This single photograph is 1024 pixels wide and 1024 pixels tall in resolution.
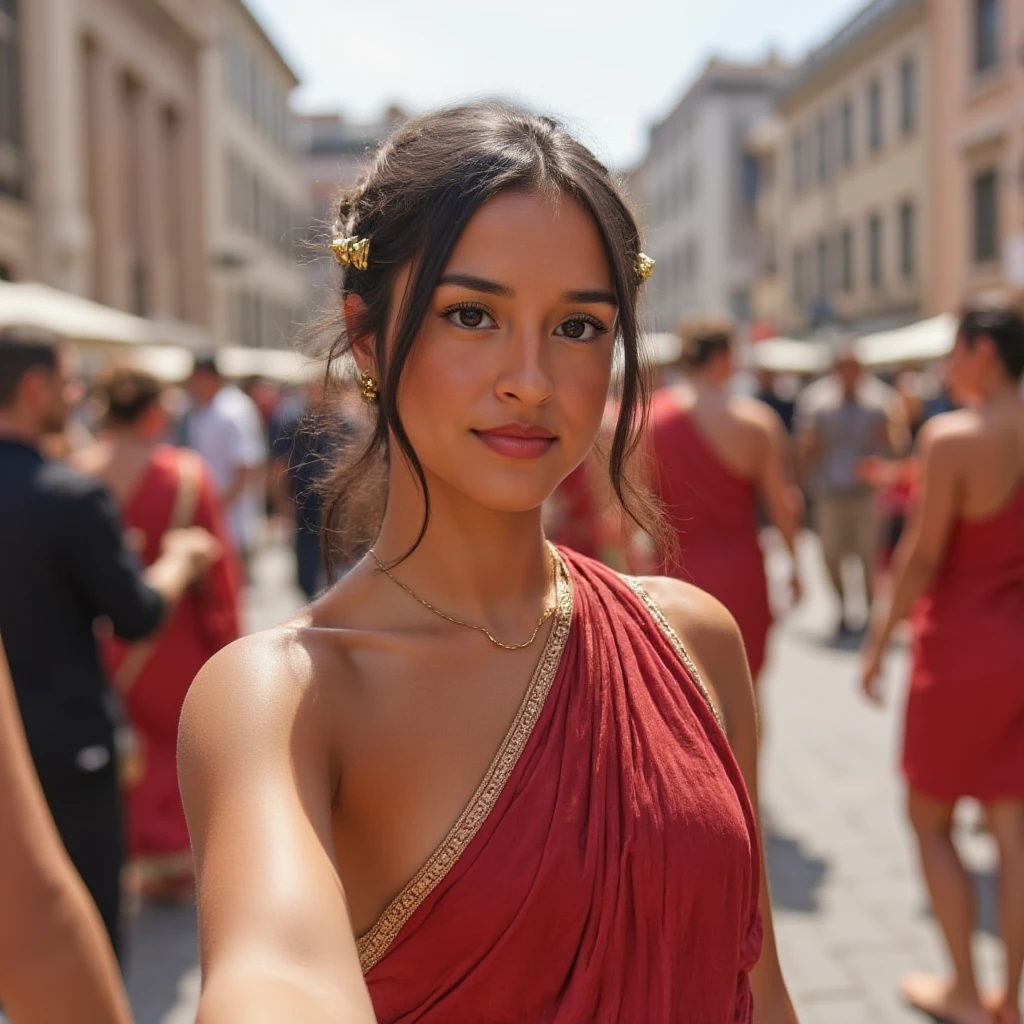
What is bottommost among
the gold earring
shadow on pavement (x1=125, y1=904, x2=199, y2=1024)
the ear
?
shadow on pavement (x1=125, y1=904, x2=199, y2=1024)

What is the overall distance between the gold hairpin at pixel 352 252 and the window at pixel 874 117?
32881 mm

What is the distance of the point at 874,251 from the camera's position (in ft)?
110

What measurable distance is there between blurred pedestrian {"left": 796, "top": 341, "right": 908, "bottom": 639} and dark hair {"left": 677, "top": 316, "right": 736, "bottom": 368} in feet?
14.1

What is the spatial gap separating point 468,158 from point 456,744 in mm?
670

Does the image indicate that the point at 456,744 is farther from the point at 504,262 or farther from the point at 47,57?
the point at 47,57

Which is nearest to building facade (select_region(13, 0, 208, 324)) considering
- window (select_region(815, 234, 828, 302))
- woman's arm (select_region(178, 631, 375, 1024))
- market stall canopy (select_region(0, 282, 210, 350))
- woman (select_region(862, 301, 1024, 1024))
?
market stall canopy (select_region(0, 282, 210, 350))

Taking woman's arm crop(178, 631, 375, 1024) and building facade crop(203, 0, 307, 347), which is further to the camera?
building facade crop(203, 0, 307, 347)

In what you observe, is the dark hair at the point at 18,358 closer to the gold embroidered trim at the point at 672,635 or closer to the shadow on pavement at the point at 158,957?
the shadow on pavement at the point at 158,957

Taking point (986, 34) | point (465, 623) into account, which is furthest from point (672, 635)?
point (986, 34)

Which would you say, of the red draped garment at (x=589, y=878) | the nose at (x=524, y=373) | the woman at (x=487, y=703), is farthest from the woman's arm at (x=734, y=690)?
the nose at (x=524, y=373)

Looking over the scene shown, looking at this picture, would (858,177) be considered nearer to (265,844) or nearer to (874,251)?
(874,251)

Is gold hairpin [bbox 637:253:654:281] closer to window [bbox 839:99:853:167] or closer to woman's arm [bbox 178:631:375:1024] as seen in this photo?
woman's arm [bbox 178:631:375:1024]

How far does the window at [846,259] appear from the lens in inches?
1398

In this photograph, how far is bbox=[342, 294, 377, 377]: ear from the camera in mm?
1675
